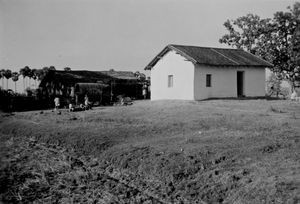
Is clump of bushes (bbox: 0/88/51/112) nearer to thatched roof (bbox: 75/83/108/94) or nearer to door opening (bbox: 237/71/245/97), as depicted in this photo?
thatched roof (bbox: 75/83/108/94)

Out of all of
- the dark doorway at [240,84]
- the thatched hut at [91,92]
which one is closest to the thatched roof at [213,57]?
the dark doorway at [240,84]

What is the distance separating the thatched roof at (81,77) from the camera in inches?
1378

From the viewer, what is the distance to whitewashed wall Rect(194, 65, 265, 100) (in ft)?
81.6

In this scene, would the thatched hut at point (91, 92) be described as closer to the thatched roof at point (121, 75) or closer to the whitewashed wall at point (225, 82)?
the thatched roof at point (121, 75)

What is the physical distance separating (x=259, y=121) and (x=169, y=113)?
500 cm

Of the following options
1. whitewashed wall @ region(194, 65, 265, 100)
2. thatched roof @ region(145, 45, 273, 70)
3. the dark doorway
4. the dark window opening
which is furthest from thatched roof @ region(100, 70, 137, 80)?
whitewashed wall @ region(194, 65, 265, 100)

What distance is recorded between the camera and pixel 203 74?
25.0m

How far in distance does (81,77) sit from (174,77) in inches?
509

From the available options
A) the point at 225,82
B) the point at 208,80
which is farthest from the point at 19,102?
the point at 225,82

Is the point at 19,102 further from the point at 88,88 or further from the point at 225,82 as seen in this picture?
the point at 225,82

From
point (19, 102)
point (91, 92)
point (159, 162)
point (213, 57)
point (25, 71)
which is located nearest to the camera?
point (159, 162)

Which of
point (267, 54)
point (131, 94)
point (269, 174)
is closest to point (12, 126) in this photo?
point (269, 174)

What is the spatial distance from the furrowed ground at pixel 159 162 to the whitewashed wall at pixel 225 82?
379 inches

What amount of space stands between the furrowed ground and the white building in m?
9.66
